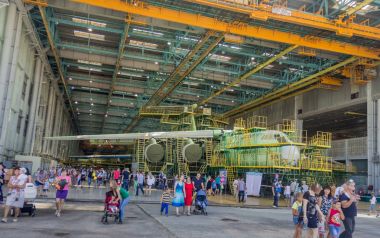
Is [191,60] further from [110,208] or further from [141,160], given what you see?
[110,208]

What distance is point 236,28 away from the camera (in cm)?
2630

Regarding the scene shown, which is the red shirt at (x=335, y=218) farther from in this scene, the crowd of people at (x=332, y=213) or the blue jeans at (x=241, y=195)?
the blue jeans at (x=241, y=195)

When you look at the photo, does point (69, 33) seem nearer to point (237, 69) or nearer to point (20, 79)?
point (20, 79)

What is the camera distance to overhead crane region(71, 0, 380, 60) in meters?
23.4

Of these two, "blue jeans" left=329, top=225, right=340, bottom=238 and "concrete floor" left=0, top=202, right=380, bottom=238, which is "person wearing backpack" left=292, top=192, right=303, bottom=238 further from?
"concrete floor" left=0, top=202, right=380, bottom=238

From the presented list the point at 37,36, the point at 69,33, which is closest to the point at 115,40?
the point at 69,33

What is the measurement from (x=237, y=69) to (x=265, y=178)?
1475 cm

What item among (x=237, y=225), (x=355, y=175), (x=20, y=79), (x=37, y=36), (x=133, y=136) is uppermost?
(x=37, y=36)

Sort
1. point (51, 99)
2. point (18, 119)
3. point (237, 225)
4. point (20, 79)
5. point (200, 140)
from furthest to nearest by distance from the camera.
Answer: point (51, 99) < point (200, 140) < point (18, 119) < point (20, 79) < point (237, 225)

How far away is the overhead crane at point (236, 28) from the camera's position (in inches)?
921

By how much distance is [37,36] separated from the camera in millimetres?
31359

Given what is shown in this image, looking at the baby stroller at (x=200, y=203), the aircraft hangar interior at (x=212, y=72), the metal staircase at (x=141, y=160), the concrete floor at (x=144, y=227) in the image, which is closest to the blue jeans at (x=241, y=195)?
the aircraft hangar interior at (x=212, y=72)

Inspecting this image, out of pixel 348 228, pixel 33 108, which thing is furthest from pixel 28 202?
pixel 33 108

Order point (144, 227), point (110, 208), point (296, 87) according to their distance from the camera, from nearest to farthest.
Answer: point (144, 227) < point (110, 208) < point (296, 87)
